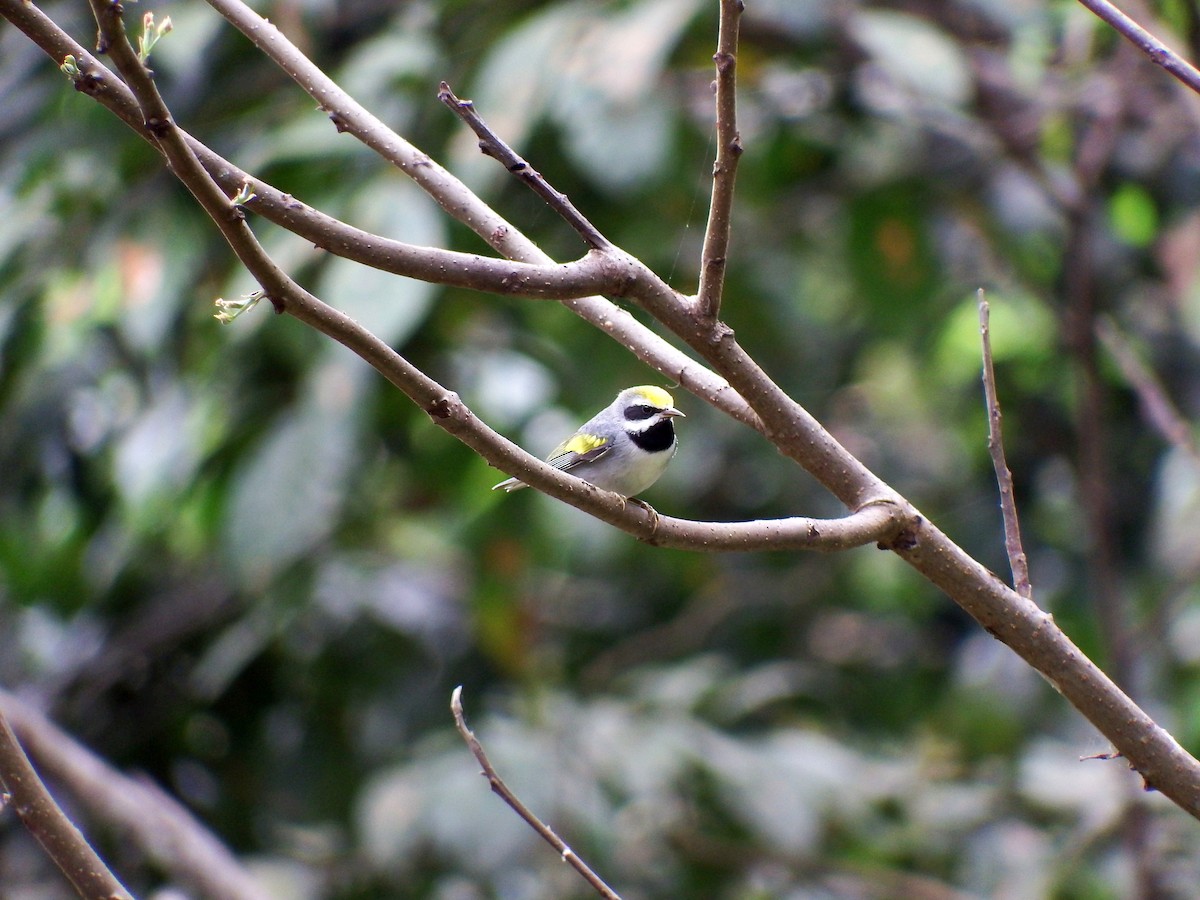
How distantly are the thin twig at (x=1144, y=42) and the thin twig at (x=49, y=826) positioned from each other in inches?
64.6

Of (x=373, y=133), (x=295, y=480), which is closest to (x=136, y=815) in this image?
(x=295, y=480)

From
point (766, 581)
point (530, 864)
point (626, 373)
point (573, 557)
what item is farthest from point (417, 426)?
point (766, 581)

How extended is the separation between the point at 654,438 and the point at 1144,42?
184 cm

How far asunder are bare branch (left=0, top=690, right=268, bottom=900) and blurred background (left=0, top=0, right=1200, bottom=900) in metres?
0.47

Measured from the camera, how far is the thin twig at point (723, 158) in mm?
1456

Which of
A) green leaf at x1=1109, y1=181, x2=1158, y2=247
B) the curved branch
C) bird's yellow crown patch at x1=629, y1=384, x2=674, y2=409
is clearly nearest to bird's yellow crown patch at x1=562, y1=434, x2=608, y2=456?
bird's yellow crown patch at x1=629, y1=384, x2=674, y2=409

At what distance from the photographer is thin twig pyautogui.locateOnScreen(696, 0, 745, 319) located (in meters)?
1.46

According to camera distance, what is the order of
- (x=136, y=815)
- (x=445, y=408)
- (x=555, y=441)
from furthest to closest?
(x=555, y=441), (x=136, y=815), (x=445, y=408)

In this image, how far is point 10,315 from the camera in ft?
12.4

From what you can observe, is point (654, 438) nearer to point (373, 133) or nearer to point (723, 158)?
point (373, 133)

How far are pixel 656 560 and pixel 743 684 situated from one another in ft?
2.72

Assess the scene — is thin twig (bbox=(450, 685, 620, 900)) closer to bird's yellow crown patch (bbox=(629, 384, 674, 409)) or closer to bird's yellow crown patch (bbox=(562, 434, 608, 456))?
bird's yellow crown patch (bbox=(562, 434, 608, 456))

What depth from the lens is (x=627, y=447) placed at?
325 centimetres

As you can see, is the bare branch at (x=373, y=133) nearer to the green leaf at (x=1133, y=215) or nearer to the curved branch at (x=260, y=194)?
the curved branch at (x=260, y=194)
